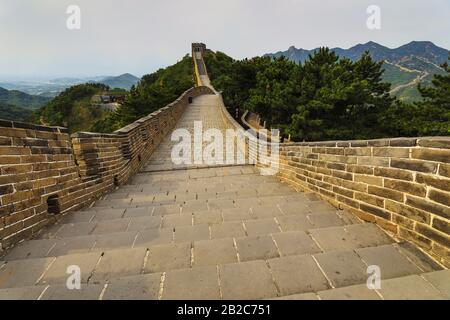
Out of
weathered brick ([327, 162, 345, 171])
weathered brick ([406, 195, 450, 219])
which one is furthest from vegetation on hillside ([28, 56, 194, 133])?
weathered brick ([406, 195, 450, 219])

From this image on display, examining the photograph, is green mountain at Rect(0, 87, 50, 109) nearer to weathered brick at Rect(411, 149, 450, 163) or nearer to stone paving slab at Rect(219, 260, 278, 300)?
stone paving slab at Rect(219, 260, 278, 300)

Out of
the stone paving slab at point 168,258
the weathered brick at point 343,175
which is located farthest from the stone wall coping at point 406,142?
the stone paving slab at point 168,258

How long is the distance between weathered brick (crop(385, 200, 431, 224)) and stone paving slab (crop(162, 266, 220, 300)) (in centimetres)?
166

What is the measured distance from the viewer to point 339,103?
16.6m

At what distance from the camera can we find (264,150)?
262 inches

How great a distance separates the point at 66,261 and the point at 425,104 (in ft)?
74.9

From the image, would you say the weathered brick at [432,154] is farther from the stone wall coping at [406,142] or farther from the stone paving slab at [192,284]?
the stone paving slab at [192,284]

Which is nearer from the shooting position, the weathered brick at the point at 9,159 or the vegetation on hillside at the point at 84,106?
the weathered brick at the point at 9,159

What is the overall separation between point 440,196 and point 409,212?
349 millimetres

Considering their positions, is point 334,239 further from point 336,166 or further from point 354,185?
point 336,166

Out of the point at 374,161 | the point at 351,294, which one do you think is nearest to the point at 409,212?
the point at 374,161

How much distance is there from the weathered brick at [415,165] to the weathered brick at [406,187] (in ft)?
0.43

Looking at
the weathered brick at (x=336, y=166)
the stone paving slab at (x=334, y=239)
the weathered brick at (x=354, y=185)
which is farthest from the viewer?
the weathered brick at (x=336, y=166)

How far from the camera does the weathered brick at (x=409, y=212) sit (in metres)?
1.97
